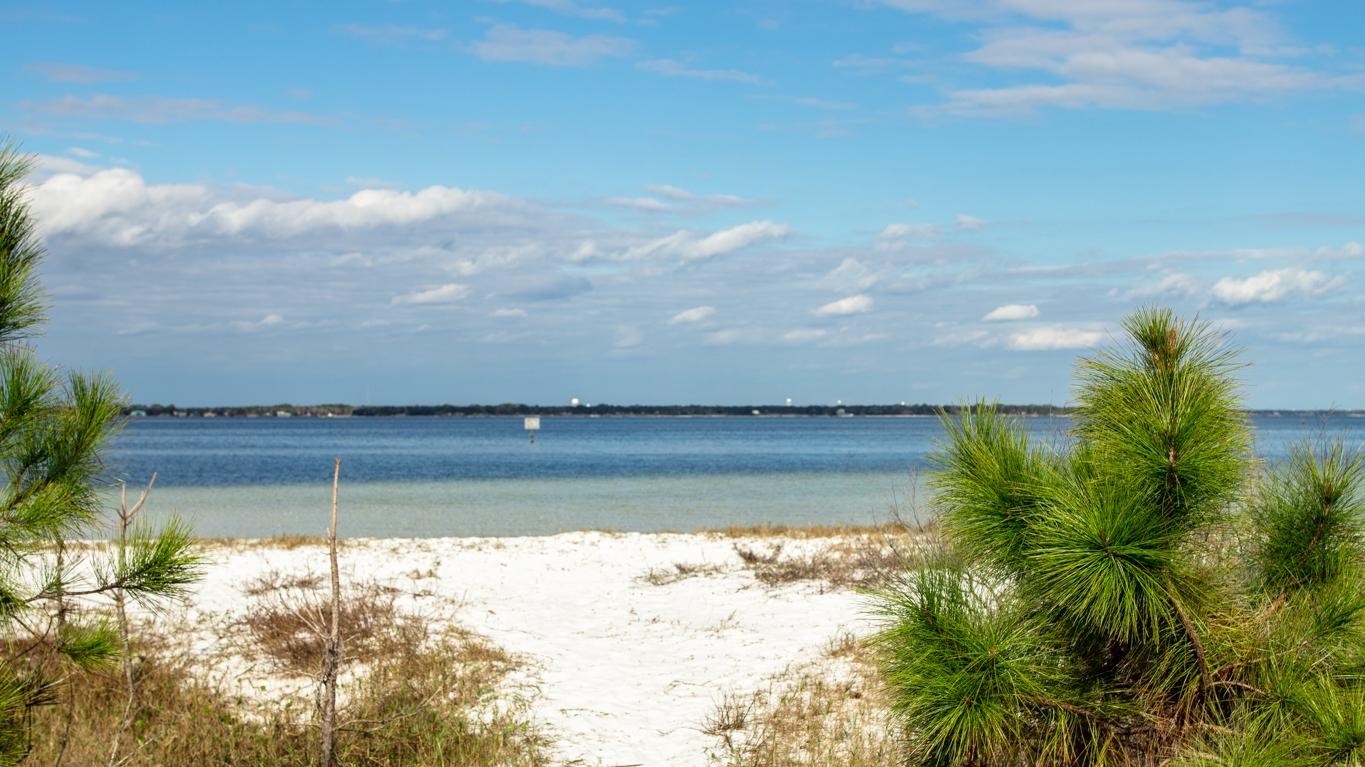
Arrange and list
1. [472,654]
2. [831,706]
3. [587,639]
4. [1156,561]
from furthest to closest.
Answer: [587,639]
[472,654]
[831,706]
[1156,561]

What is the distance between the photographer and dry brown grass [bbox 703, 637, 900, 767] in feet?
21.3

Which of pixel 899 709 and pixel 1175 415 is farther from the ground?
pixel 1175 415

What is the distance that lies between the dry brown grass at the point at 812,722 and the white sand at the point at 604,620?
0.25 meters

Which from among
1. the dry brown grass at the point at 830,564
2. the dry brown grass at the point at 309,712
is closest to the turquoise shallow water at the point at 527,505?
the dry brown grass at the point at 830,564

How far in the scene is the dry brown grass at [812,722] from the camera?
21.3 ft

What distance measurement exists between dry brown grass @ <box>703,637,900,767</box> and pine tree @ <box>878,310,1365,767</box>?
1597 mm

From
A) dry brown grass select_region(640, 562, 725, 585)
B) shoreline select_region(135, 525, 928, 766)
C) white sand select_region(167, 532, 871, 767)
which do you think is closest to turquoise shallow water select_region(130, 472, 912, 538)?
shoreline select_region(135, 525, 928, 766)

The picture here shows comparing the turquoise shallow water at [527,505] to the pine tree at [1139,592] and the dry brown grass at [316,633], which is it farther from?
the pine tree at [1139,592]

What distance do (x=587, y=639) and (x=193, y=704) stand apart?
440 cm

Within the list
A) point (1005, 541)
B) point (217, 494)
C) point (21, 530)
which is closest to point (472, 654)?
point (21, 530)

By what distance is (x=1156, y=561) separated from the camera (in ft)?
13.2

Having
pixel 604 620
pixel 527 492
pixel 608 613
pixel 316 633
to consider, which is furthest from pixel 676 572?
pixel 527 492

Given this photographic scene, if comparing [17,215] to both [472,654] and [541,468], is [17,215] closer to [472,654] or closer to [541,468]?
[472,654]

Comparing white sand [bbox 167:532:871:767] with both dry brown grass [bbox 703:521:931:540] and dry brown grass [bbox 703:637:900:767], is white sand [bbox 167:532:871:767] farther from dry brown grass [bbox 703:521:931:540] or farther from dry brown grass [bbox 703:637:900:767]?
dry brown grass [bbox 703:521:931:540]
